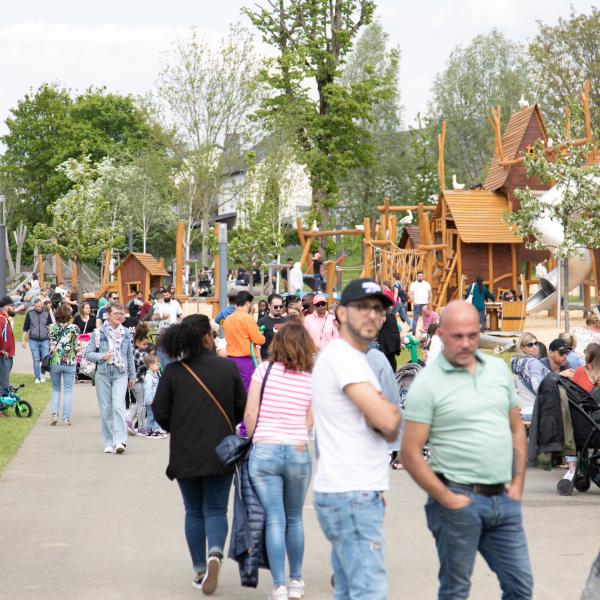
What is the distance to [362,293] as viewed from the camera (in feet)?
17.1

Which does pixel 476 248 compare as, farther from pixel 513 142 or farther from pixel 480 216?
pixel 513 142

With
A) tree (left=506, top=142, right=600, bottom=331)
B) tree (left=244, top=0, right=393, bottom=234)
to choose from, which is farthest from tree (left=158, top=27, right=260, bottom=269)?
tree (left=506, top=142, right=600, bottom=331)

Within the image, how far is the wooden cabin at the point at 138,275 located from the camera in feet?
144

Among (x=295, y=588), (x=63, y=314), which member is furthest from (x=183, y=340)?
(x=63, y=314)

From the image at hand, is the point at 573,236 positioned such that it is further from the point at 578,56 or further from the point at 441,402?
the point at 578,56

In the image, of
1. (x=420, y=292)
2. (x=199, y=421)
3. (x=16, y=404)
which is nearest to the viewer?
(x=199, y=421)

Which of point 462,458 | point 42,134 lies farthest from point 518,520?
point 42,134

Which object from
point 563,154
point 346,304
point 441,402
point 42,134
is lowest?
point 441,402

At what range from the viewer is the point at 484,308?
31.8 metres

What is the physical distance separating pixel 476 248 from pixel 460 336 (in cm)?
3320

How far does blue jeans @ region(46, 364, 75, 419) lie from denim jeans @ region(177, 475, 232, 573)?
30.6ft

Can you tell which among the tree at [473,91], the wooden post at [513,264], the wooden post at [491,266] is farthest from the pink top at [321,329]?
the tree at [473,91]

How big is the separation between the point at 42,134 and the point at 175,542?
234 ft

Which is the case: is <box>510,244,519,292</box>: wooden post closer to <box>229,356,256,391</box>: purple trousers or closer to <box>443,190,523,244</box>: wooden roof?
<box>443,190,523,244</box>: wooden roof
